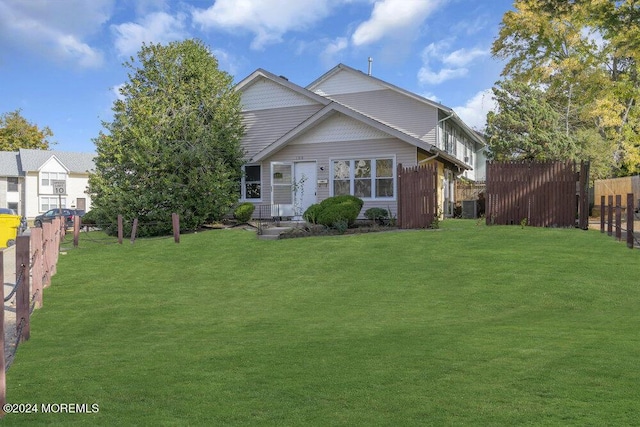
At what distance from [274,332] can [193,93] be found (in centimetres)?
1978

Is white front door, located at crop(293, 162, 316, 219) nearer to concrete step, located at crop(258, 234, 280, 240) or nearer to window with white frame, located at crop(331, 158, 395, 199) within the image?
window with white frame, located at crop(331, 158, 395, 199)

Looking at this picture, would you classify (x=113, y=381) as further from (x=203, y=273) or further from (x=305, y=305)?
(x=203, y=273)

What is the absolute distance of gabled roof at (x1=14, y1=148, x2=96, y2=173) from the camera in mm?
61541

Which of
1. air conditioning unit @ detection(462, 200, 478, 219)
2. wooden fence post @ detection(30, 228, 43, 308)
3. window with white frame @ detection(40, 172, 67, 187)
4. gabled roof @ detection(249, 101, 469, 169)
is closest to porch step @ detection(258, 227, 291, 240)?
gabled roof @ detection(249, 101, 469, 169)

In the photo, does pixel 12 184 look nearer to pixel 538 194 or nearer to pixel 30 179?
pixel 30 179

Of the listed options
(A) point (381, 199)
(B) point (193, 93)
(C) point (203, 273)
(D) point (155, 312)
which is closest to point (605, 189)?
(A) point (381, 199)

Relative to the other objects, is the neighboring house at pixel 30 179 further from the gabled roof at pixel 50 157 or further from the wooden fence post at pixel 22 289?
the wooden fence post at pixel 22 289

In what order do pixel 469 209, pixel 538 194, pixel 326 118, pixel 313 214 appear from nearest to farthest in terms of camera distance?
pixel 538 194 < pixel 313 214 < pixel 326 118 < pixel 469 209

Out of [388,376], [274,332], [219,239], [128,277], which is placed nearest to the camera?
[388,376]

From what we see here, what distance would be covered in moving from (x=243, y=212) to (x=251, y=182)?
257cm

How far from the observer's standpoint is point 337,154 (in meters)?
24.9

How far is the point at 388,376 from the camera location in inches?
211

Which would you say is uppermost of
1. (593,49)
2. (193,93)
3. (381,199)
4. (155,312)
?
(593,49)

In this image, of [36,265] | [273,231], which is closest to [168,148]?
[273,231]
